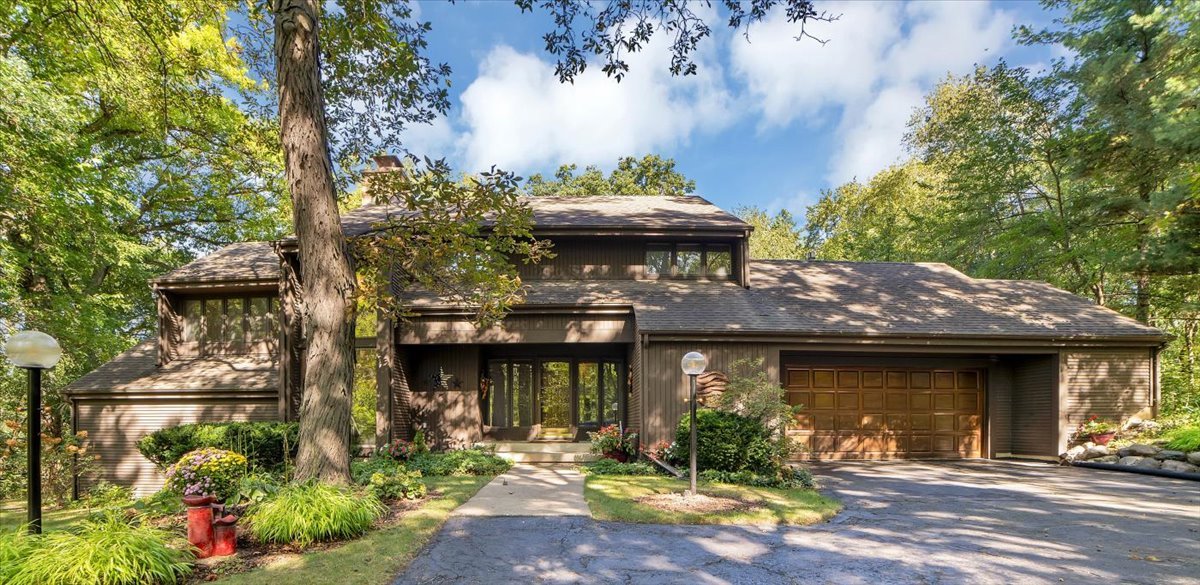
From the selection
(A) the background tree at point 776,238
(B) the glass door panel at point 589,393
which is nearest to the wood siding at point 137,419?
(B) the glass door panel at point 589,393

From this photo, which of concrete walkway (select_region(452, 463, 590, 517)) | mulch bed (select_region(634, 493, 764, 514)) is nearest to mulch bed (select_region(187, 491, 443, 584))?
concrete walkway (select_region(452, 463, 590, 517))

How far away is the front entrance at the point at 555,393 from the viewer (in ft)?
45.4

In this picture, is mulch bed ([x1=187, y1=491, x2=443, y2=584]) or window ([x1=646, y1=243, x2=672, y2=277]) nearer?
mulch bed ([x1=187, y1=491, x2=443, y2=584])

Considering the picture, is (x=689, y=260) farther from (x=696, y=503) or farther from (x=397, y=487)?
(x=397, y=487)

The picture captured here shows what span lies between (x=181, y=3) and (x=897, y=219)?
83.8 ft

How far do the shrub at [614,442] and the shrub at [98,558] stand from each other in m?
8.01

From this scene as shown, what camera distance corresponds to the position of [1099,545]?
19.4ft

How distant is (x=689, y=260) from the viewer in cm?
1433

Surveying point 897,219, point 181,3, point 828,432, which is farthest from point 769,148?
point 181,3

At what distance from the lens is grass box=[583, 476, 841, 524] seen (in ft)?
22.6

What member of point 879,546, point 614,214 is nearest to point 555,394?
point 614,214

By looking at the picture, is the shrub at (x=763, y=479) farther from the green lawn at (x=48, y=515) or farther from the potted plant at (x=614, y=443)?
the green lawn at (x=48, y=515)

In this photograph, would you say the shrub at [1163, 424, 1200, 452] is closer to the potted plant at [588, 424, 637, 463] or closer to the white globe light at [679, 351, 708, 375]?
the white globe light at [679, 351, 708, 375]

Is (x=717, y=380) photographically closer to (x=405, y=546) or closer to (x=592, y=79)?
(x=592, y=79)
